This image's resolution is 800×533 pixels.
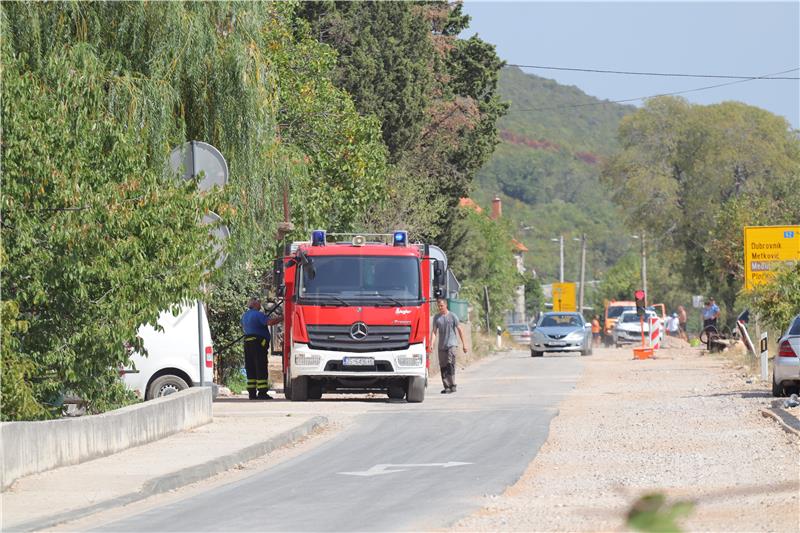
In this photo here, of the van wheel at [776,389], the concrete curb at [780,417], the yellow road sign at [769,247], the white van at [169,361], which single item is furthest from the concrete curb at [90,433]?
the yellow road sign at [769,247]

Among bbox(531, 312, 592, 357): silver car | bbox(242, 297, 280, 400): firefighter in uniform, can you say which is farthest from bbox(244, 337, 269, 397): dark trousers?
bbox(531, 312, 592, 357): silver car

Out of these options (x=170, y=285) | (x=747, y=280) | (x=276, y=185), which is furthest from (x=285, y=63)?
(x=170, y=285)

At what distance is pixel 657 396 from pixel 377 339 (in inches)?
211

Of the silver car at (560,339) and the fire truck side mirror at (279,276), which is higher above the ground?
the fire truck side mirror at (279,276)

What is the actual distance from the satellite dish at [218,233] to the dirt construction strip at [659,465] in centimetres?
433

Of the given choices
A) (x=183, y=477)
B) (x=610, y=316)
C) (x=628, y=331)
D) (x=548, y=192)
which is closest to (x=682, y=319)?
(x=628, y=331)

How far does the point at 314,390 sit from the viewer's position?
24.6 metres

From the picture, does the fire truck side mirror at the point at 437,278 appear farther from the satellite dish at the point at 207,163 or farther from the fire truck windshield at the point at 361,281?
the satellite dish at the point at 207,163

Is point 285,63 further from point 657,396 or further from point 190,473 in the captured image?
point 190,473

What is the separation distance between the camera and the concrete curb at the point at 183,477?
945 centimetres

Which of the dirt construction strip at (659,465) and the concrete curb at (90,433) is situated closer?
the dirt construction strip at (659,465)

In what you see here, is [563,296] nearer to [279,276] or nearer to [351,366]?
[279,276]

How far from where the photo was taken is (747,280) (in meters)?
34.8

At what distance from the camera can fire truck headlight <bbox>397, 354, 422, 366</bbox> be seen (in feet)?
76.1
